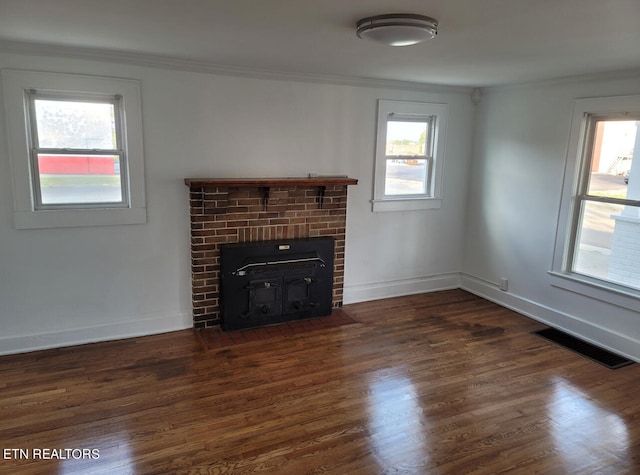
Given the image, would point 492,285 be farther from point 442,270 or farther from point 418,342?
point 418,342

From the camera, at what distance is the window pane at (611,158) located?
375 centimetres

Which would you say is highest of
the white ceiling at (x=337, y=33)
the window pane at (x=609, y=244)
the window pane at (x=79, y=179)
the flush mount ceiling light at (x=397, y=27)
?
the white ceiling at (x=337, y=33)

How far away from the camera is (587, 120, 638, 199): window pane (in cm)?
375

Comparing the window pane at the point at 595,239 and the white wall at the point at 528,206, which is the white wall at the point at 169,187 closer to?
the white wall at the point at 528,206

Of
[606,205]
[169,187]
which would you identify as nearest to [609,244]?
→ [606,205]

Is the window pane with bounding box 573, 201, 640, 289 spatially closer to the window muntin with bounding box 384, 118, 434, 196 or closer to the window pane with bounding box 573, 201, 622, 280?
the window pane with bounding box 573, 201, 622, 280

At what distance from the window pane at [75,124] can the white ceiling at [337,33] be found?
46 centimetres

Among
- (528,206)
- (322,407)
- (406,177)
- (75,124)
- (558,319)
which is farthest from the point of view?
(406,177)

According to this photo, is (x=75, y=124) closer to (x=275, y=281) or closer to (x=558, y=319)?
(x=275, y=281)

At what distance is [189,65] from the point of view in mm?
3742

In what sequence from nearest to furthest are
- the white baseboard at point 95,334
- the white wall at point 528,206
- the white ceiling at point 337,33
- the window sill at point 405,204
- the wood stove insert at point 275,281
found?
1. the white ceiling at point 337,33
2. the white baseboard at point 95,334
3. the white wall at point 528,206
4. the wood stove insert at point 275,281
5. the window sill at point 405,204

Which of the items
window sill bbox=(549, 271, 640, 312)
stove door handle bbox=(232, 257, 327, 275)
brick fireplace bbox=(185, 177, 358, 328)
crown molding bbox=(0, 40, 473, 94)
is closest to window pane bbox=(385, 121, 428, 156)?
crown molding bbox=(0, 40, 473, 94)

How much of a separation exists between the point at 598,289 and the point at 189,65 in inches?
156

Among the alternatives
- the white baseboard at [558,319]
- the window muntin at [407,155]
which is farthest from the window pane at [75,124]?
the white baseboard at [558,319]
